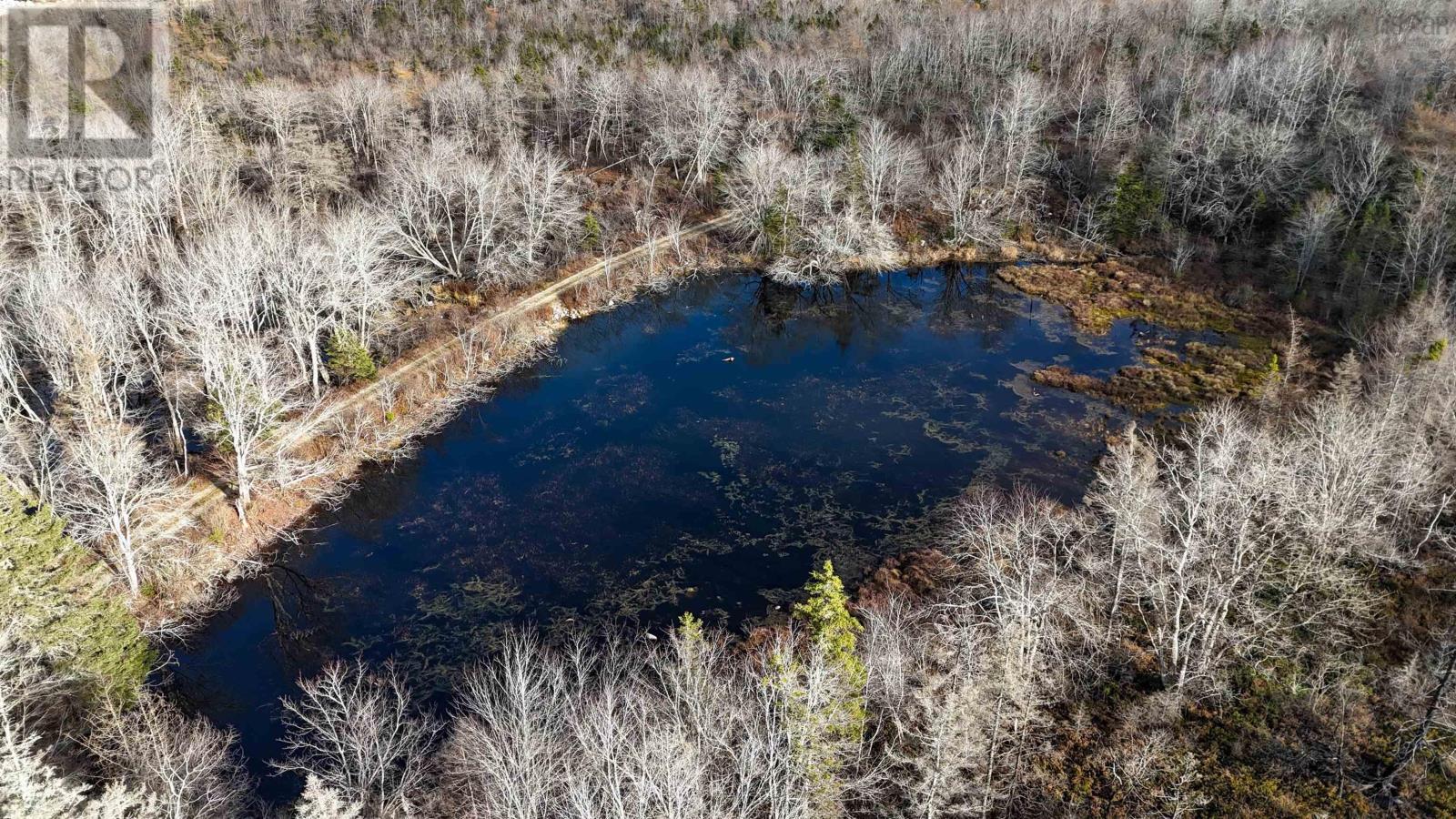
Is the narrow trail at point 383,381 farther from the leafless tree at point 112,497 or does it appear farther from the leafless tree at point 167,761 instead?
the leafless tree at point 167,761

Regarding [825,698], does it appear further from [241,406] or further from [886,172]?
[886,172]

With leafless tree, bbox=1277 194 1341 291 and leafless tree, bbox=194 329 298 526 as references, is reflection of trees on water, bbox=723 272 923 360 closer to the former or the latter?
leafless tree, bbox=1277 194 1341 291

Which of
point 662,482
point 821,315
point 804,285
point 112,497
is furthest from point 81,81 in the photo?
point 821,315

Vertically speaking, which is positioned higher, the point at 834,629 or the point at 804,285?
the point at 834,629

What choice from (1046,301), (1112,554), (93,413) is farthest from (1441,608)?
(93,413)

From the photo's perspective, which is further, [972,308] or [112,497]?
[972,308]

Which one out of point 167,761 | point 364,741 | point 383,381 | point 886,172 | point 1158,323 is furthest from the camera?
point 886,172

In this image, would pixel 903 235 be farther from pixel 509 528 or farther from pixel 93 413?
pixel 93 413

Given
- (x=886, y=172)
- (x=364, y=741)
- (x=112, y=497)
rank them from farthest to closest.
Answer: (x=886, y=172), (x=112, y=497), (x=364, y=741)
